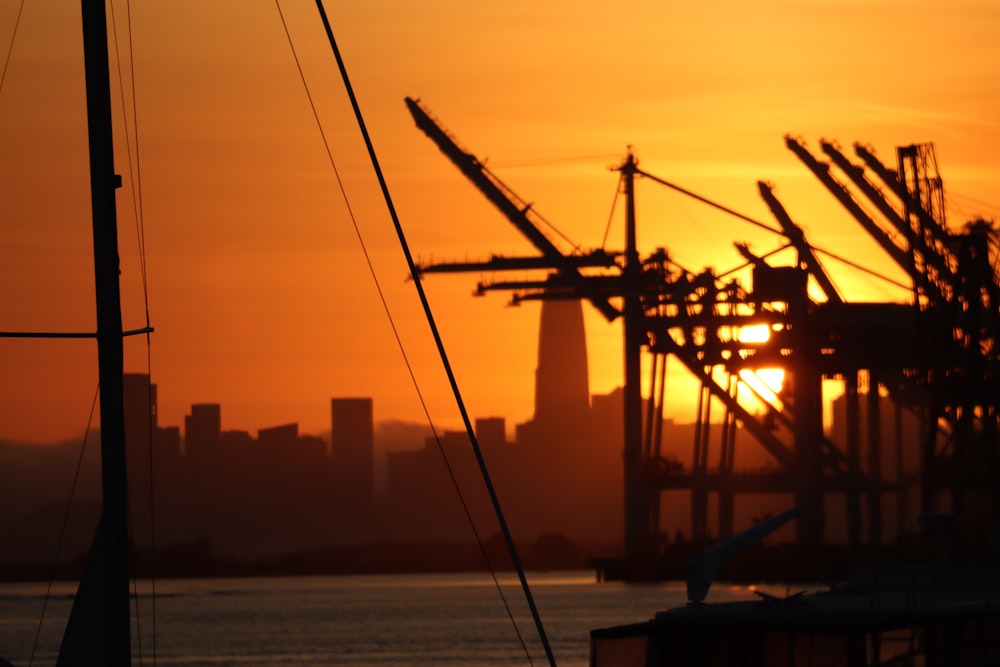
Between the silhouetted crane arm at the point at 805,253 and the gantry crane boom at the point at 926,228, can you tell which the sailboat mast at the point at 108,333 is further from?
the silhouetted crane arm at the point at 805,253

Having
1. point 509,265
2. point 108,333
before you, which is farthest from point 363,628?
point 108,333

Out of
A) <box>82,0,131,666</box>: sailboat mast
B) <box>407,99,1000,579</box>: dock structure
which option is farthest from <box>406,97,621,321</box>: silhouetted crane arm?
<box>82,0,131,666</box>: sailboat mast

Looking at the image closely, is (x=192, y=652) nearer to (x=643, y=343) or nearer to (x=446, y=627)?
(x=446, y=627)

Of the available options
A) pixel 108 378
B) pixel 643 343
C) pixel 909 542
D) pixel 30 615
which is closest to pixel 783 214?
pixel 643 343

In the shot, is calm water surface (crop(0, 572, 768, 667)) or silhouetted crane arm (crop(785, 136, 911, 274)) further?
silhouetted crane arm (crop(785, 136, 911, 274))

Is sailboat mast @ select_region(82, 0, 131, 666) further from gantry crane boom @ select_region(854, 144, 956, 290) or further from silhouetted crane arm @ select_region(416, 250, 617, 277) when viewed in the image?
silhouetted crane arm @ select_region(416, 250, 617, 277)

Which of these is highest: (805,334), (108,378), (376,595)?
(805,334)

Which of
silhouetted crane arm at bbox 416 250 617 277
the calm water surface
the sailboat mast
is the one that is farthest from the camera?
silhouetted crane arm at bbox 416 250 617 277
